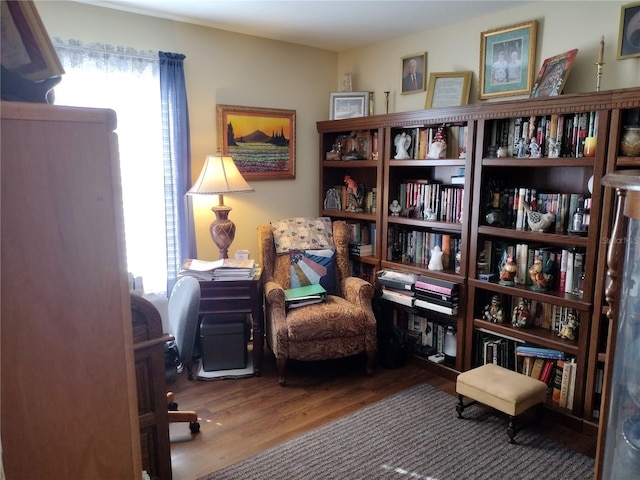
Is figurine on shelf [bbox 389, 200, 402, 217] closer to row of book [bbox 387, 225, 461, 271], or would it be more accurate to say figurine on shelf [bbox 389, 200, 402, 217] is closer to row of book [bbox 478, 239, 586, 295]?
row of book [bbox 387, 225, 461, 271]

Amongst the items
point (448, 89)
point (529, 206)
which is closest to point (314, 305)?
point (529, 206)

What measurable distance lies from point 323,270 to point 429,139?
1205 mm

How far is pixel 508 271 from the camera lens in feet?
9.56

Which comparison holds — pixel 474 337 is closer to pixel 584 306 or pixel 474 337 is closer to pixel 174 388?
pixel 584 306

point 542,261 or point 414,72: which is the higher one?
point 414,72

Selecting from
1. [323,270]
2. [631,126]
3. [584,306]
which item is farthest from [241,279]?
[631,126]

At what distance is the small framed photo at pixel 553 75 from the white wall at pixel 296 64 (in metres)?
0.11

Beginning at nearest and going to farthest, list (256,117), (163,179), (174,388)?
1. (174,388)
2. (163,179)
3. (256,117)

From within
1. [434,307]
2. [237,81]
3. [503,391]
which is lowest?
[503,391]

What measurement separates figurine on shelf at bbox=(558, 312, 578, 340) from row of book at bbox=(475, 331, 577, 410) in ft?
0.35

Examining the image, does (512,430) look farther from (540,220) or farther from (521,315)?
(540,220)

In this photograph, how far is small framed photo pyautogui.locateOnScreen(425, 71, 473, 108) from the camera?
3.27 meters

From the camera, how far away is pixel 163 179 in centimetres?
329

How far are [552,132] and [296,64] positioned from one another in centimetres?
215
